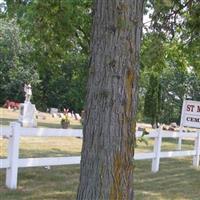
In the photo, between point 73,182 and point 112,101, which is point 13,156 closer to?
point 73,182

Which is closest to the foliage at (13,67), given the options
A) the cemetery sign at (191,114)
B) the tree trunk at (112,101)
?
the cemetery sign at (191,114)

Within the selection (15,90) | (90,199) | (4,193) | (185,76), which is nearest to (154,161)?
(4,193)

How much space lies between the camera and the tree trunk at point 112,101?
12.6 feet

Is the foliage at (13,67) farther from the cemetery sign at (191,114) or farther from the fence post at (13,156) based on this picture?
the fence post at (13,156)

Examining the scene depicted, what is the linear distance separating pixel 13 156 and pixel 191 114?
13.0 m

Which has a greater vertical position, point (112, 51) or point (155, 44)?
point (155, 44)

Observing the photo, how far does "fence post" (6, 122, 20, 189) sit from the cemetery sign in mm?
12641

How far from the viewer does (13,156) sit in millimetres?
8930

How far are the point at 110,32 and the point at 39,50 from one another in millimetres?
14567

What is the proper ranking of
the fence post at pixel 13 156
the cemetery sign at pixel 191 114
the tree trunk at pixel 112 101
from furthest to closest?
1. the cemetery sign at pixel 191 114
2. the fence post at pixel 13 156
3. the tree trunk at pixel 112 101

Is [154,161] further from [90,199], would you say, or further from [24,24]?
[90,199]

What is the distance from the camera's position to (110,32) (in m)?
3.83

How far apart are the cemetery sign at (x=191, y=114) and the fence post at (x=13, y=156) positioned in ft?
41.5

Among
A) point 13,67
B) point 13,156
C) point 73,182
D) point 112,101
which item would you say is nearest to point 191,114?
point 73,182
